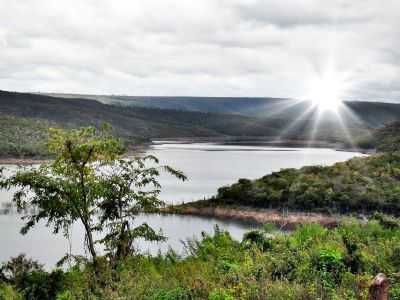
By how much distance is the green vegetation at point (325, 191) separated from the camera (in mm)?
80938

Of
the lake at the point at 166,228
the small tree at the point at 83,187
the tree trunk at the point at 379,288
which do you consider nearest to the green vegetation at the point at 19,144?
the lake at the point at 166,228

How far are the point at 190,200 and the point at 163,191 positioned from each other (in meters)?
14.3

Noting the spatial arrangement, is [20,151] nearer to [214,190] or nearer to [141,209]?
[214,190]

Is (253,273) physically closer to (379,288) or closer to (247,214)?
(379,288)

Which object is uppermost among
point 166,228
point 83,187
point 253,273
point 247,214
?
point 83,187


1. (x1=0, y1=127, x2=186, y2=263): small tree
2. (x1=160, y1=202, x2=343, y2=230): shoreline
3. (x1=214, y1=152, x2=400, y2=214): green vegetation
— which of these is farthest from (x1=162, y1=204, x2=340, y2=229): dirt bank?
(x1=0, y1=127, x2=186, y2=263): small tree

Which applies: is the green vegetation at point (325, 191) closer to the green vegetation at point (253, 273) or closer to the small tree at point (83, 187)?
the green vegetation at point (253, 273)

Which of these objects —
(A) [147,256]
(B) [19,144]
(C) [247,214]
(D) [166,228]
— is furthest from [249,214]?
(B) [19,144]

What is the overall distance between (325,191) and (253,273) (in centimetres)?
7105

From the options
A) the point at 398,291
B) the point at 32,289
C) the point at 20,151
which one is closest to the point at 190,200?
the point at 32,289

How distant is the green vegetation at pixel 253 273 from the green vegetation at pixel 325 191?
195 ft

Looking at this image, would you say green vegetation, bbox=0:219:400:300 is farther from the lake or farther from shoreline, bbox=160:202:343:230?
shoreline, bbox=160:202:343:230

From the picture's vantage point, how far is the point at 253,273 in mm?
15078

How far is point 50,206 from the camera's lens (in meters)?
22.8
